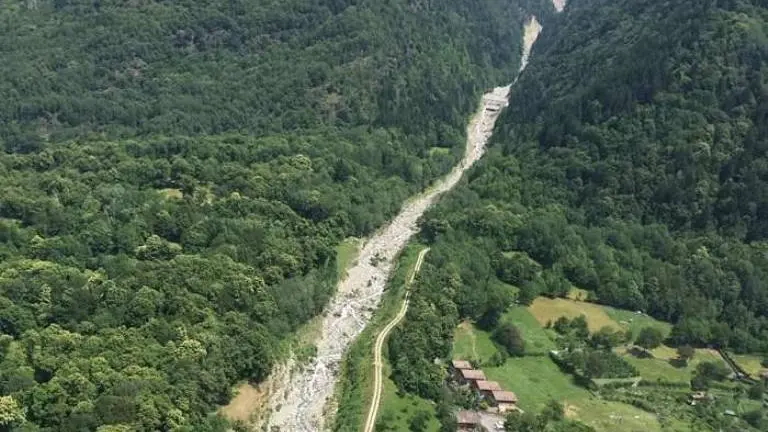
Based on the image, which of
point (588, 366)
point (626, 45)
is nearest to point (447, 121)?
point (626, 45)

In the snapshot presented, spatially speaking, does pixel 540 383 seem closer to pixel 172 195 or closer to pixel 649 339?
pixel 649 339

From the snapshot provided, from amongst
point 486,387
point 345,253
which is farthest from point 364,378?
point 345,253

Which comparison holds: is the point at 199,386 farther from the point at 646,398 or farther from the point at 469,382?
the point at 646,398

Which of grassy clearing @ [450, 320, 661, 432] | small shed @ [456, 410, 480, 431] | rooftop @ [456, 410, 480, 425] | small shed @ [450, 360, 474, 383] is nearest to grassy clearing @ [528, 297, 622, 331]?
grassy clearing @ [450, 320, 661, 432]

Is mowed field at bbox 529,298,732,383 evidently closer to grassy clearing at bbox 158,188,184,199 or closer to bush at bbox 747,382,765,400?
bush at bbox 747,382,765,400

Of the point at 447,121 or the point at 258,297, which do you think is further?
the point at 447,121

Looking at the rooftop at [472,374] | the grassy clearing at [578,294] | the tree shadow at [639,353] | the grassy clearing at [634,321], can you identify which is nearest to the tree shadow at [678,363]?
the tree shadow at [639,353]

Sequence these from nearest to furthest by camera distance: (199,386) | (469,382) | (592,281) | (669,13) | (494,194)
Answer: (199,386) → (469,382) → (592,281) → (494,194) → (669,13)

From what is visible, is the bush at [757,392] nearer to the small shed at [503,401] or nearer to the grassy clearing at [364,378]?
the small shed at [503,401]
